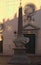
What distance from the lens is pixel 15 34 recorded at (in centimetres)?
4112

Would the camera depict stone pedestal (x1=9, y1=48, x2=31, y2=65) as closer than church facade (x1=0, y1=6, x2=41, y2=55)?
Yes

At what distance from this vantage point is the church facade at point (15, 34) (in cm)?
4072

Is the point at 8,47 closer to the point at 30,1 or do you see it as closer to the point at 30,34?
the point at 30,34

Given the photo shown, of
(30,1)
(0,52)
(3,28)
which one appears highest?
(30,1)

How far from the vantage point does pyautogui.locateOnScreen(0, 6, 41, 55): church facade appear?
134ft

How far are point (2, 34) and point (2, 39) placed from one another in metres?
0.59

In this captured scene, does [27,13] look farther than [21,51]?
Yes

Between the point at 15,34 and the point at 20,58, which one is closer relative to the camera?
the point at 20,58

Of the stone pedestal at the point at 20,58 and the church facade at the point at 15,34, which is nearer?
the stone pedestal at the point at 20,58

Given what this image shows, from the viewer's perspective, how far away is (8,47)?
41.0 m

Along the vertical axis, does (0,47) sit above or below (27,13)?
below

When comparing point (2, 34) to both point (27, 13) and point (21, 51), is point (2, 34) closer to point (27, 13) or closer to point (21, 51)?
point (27, 13)

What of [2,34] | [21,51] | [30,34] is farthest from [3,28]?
[21,51]

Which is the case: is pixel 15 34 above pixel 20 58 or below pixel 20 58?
above
